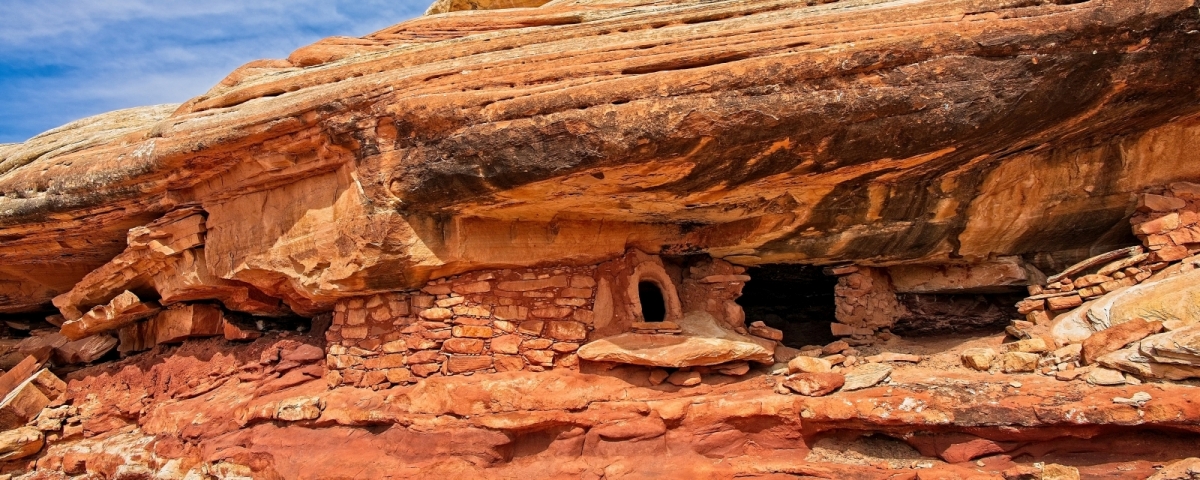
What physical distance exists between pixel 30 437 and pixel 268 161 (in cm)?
382

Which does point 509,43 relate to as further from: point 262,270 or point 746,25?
point 262,270

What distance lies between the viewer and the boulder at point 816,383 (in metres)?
4.98

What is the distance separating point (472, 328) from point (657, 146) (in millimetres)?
2307

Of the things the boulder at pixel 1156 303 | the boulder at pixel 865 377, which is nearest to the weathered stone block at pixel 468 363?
the boulder at pixel 865 377

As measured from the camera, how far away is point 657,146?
4.63 meters

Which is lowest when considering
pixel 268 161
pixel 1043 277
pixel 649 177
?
pixel 1043 277

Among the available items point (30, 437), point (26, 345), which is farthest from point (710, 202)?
point (26, 345)

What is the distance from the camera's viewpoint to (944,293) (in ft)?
22.2

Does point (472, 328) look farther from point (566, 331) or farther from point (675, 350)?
point (675, 350)

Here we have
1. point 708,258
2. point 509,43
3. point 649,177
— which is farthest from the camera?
point 708,258

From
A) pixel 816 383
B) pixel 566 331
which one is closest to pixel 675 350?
pixel 566 331

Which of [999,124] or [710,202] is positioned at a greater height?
[999,124]

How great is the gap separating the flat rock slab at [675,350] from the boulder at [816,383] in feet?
1.80

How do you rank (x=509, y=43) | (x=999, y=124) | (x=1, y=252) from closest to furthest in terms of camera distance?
(x=999, y=124), (x=509, y=43), (x=1, y=252)
